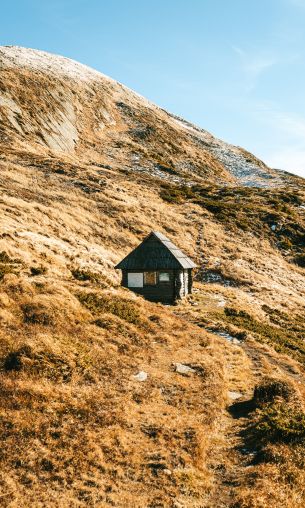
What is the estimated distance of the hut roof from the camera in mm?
35375

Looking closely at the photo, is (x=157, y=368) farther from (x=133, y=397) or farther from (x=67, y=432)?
(x=67, y=432)

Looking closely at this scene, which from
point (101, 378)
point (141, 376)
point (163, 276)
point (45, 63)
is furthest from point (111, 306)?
point (45, 63)

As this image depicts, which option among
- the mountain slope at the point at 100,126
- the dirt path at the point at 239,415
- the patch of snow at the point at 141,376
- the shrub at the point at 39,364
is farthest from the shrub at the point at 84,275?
the mountain slope at the point at 100,126

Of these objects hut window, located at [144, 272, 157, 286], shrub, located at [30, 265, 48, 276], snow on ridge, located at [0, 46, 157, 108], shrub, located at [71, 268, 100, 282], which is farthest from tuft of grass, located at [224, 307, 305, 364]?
snow on ridge, located at [0, 46, 157, 108]

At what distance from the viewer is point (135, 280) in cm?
3588

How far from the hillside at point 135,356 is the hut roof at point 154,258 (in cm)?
236

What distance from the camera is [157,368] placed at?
1758cm

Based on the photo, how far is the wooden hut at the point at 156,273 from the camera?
1385 inches

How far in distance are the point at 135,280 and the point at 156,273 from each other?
6.38 ft

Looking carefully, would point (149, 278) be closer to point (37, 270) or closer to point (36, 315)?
point (37, 270)

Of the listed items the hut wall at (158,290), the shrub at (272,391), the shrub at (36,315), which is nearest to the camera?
the shrub at (272,391)

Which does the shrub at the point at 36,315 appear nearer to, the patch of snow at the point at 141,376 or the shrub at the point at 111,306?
the shrub at the point at 111,306

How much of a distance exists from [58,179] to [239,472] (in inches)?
2087

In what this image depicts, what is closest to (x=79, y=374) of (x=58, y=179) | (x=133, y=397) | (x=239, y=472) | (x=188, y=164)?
(x=133, y=397)
